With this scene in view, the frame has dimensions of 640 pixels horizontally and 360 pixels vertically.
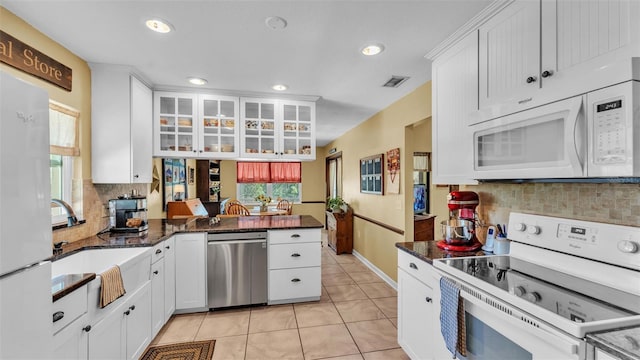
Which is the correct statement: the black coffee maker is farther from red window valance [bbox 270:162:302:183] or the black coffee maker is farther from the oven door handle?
red window valance [bbox 270:162:302:183]

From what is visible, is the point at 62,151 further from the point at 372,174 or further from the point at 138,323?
the point at 372,174

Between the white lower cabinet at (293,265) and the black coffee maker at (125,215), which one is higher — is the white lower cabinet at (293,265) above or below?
below

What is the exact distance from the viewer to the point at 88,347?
1.50 m

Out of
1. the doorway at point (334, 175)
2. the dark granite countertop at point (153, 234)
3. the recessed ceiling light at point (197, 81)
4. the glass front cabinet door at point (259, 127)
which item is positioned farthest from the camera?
the doorway at point (334, 175)

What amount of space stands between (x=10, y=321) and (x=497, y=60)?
2.49m

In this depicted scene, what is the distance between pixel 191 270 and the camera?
2818 millimetres

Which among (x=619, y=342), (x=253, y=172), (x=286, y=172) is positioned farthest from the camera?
(x=286, y=172)

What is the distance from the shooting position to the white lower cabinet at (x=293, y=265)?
9.86ft

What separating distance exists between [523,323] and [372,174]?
3.32 meters

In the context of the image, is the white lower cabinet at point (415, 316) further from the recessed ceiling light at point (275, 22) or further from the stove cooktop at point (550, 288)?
the recessed ceiling light at point (275, 22)

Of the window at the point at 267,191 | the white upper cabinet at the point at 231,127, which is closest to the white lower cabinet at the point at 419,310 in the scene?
the white upper cabinet at the point at 231,127

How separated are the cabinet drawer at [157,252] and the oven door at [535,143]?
2.58 metres

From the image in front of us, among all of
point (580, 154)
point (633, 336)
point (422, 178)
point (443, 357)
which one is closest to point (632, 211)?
point (580, 154)

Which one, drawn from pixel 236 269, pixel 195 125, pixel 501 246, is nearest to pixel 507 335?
pixel 501 246
